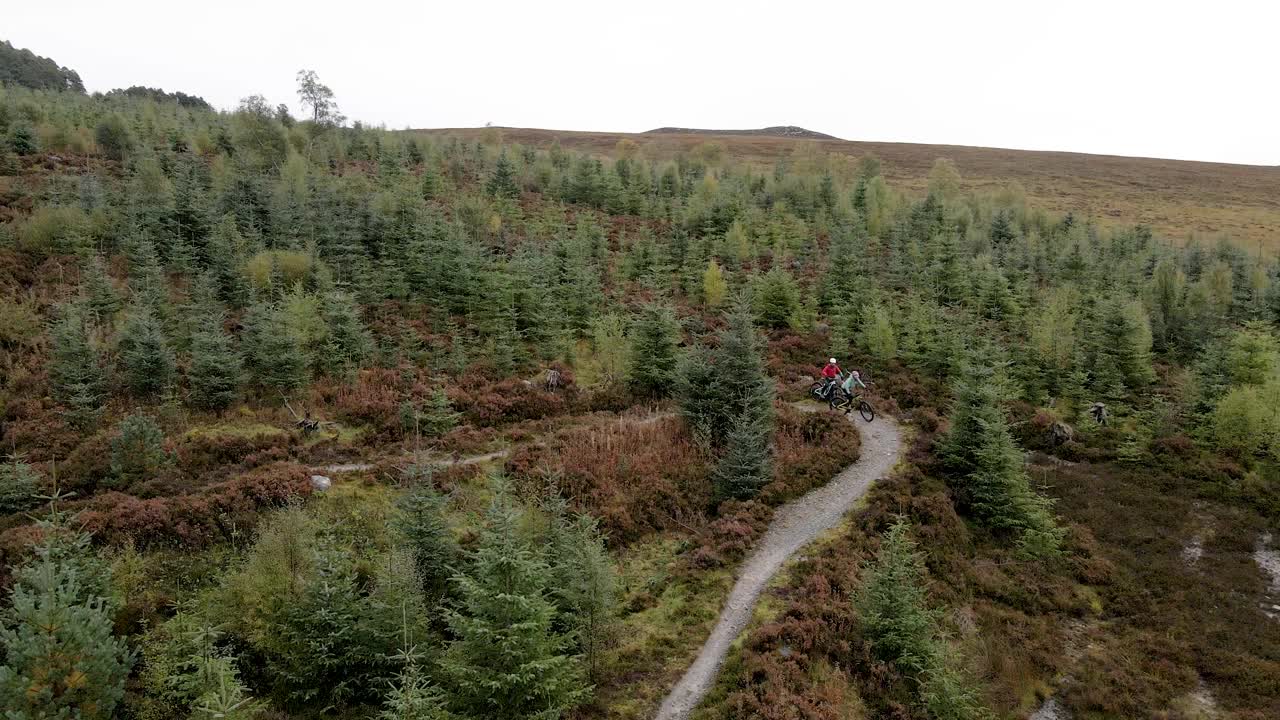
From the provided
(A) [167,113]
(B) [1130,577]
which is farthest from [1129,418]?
(A) [167,113]

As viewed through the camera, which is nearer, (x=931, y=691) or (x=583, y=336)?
(x=931, y=691)

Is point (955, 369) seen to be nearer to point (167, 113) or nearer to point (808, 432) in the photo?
point (808, 432)

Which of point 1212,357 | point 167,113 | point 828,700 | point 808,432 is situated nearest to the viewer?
point 828,700

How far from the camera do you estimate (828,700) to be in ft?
43.3

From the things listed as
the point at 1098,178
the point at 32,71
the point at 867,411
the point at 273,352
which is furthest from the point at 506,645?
the point at 1098,178

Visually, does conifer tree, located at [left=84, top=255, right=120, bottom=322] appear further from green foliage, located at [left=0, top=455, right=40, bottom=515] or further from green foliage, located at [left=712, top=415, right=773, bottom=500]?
green foliage, located at [left=712, top=415, right=773, bottom=500]

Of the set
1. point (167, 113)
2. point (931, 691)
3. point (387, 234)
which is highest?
point (167, 113)

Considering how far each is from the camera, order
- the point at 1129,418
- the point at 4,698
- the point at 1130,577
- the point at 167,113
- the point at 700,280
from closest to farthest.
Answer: the point at 4,698 → the point at 1130,577 → the point at 1129,418 → the point at 700,280 → the point at 167,113

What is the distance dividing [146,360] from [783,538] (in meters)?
21.8

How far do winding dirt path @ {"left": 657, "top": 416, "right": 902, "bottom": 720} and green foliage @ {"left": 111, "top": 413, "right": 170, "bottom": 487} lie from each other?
1585 centimetres

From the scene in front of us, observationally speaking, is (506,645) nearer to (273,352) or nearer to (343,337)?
(273,352)

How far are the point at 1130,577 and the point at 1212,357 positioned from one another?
1356cm

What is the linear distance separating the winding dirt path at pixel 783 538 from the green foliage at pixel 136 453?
15.8m

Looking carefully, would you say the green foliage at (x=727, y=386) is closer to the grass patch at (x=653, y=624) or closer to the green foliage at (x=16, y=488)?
the grass patch at (x=653, y=624)
